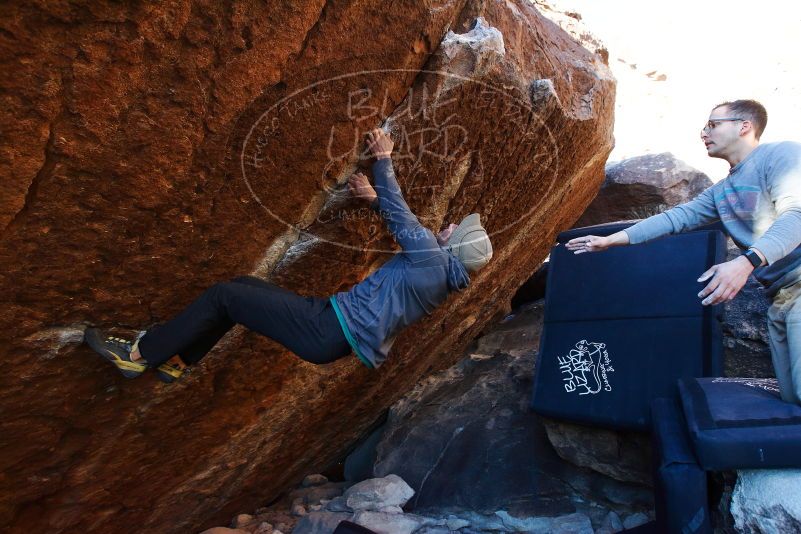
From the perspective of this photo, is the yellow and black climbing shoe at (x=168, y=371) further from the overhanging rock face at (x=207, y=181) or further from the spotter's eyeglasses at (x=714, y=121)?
the spotter's eyeglasses at (x=714, y=121)

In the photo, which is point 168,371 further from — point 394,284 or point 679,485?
point 679,485

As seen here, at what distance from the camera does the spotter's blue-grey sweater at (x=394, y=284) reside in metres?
1.98

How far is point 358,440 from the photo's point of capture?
418 centimetres

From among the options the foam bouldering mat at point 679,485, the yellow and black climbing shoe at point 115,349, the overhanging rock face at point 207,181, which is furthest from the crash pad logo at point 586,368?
the yellow and black climbing shoe at point 115,349

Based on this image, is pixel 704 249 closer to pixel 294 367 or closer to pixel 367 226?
pixel 367 226

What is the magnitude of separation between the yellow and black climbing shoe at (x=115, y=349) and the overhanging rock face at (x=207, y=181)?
0.05m

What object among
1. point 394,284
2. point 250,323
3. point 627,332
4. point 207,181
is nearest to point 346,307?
point 394,284

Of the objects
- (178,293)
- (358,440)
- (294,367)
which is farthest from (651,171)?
(178,293)

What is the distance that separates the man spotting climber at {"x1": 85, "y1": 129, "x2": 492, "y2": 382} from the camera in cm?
185

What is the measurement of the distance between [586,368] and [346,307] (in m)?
1.39

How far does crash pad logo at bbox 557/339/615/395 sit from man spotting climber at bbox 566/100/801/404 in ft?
Result: 2.34

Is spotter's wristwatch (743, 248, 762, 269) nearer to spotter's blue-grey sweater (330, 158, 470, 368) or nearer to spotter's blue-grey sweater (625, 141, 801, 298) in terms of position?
spotter's blue-grey sweater (625, 141, 801, 298)

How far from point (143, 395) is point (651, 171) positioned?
4947 mm

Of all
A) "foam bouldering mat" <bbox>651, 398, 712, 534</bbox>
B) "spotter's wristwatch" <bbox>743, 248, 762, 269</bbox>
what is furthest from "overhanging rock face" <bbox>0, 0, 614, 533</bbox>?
"foam bouldering mat" <bbox>651, 398, 712, 534</bbox>
